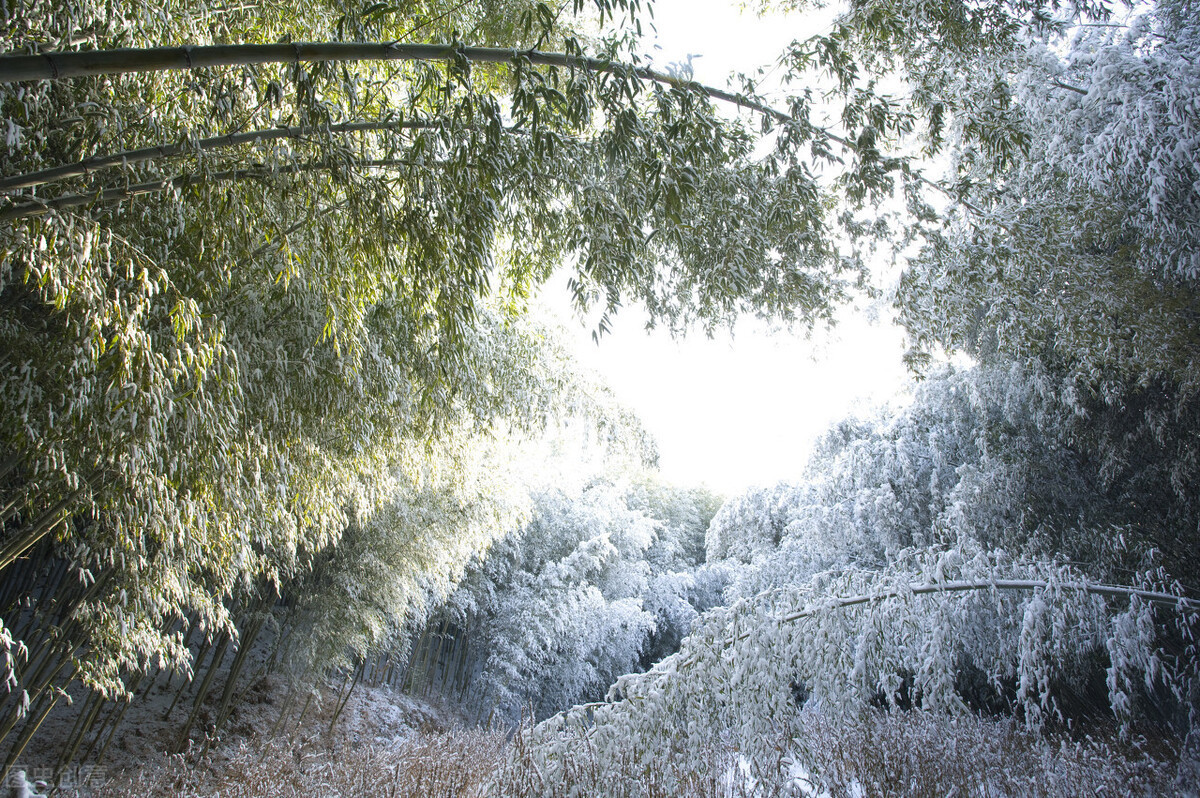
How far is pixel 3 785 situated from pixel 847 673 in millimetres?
4377

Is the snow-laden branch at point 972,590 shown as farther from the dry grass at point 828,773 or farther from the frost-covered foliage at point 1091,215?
the frost-covered foliage at point 1091,215

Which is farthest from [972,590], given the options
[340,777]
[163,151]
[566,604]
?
[566,604]

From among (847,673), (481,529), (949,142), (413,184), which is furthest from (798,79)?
(481,529)

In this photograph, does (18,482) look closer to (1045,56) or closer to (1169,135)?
(1169,135)

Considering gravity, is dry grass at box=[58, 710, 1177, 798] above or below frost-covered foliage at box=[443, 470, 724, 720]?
below

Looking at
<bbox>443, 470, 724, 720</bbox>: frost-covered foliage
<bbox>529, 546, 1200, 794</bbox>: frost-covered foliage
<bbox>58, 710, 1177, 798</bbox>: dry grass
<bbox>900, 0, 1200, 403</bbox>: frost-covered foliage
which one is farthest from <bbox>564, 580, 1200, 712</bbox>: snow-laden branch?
<bbox>443, 470, 724, 720</bbox>: frost-covered foliage

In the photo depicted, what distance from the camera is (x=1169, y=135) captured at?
2.86 meters

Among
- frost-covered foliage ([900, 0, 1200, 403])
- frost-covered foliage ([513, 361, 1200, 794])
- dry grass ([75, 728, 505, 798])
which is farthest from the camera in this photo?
dry grass ([75, 728, 505, 798])

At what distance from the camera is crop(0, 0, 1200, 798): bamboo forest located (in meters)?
1.74

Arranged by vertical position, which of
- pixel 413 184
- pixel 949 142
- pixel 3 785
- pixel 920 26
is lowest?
pixel 3 785

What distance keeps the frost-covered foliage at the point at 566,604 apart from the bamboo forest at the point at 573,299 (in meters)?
4.24

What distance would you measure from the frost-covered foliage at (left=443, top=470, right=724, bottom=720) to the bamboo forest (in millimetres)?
4242

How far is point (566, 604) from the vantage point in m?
9.05

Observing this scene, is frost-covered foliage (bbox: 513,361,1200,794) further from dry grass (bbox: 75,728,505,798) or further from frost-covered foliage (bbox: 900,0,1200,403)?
frost-covered foliage (bbox: 900,0,1200,403)
